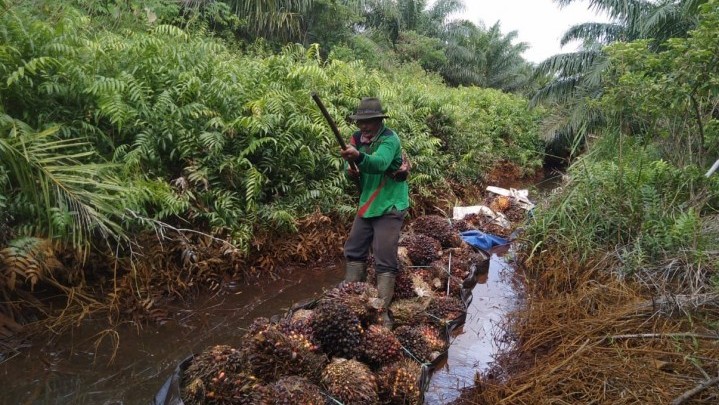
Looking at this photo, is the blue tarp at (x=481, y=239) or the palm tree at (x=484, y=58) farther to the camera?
the palm tree at (x=484, y=58)

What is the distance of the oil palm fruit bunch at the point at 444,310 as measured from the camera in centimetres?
434

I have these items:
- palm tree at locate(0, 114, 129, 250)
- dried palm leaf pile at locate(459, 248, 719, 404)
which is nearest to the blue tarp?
dried palm leaf pile at locate(459, 248, 719, 404)

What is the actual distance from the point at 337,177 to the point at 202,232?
2.28m

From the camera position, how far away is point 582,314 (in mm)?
4406

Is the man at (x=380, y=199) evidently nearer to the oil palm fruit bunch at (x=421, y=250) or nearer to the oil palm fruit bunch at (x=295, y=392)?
the oil palm fruit bunch at (x=421, y=250)

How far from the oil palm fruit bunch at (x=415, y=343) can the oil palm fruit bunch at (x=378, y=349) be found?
0.27 meters

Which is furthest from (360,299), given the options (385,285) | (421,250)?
(421,250)

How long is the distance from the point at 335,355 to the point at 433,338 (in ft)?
3.19

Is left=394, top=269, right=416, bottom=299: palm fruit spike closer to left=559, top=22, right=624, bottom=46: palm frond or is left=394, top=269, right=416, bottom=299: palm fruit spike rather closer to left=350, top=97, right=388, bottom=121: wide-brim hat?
left=350, top=97, right=388, bottom=121: wide-brim hat

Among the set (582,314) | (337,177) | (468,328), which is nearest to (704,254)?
(582,314)

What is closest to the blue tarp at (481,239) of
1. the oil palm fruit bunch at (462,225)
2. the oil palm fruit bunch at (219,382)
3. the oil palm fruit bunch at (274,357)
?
the oil palm fruit bunch at (462,225)

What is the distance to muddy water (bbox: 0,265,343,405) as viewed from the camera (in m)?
3.36

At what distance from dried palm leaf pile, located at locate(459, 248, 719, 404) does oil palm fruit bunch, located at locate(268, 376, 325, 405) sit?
1297 mm

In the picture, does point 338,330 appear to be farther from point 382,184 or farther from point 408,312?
point 382,184
